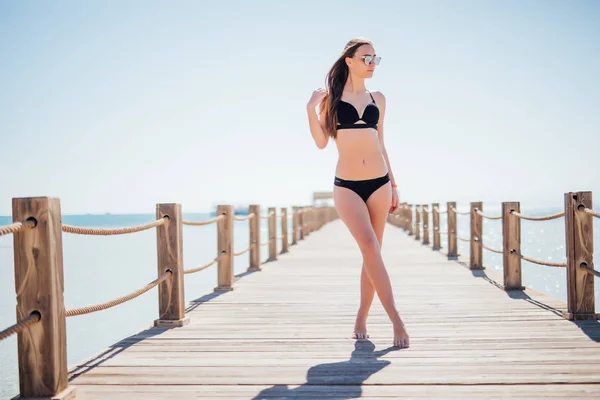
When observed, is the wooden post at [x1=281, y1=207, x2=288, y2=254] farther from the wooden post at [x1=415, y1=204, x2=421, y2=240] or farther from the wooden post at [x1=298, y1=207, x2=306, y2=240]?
the wooden post at [x1=415, y1=204, x2=421, y2=240]

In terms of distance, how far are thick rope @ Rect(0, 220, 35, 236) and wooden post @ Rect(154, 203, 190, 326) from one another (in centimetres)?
199

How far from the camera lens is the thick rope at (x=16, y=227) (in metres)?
2.26

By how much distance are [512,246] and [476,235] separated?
221 cm

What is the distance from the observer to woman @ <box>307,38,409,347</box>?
135 inches

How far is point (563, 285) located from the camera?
54.9ft

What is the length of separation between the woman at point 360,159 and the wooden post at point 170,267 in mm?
1543

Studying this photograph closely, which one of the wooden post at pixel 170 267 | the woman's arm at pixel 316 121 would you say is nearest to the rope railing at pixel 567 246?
the woman's arm at pixel 316 121

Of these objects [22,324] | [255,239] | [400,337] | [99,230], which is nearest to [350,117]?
[400,337]

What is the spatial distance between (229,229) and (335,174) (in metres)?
3.29

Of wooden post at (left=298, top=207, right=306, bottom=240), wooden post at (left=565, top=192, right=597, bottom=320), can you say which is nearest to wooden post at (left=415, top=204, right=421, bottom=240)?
wooden post at (left=298, top=207, right=306, bottom=240)

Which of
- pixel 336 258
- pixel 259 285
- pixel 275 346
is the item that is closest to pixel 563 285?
pixel 336 258

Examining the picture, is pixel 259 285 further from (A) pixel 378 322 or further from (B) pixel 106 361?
(B) pixel 106 361

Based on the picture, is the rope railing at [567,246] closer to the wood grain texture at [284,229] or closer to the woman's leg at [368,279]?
the woman's leg at [368,279]

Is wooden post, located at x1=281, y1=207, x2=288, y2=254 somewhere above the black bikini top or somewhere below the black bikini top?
below
